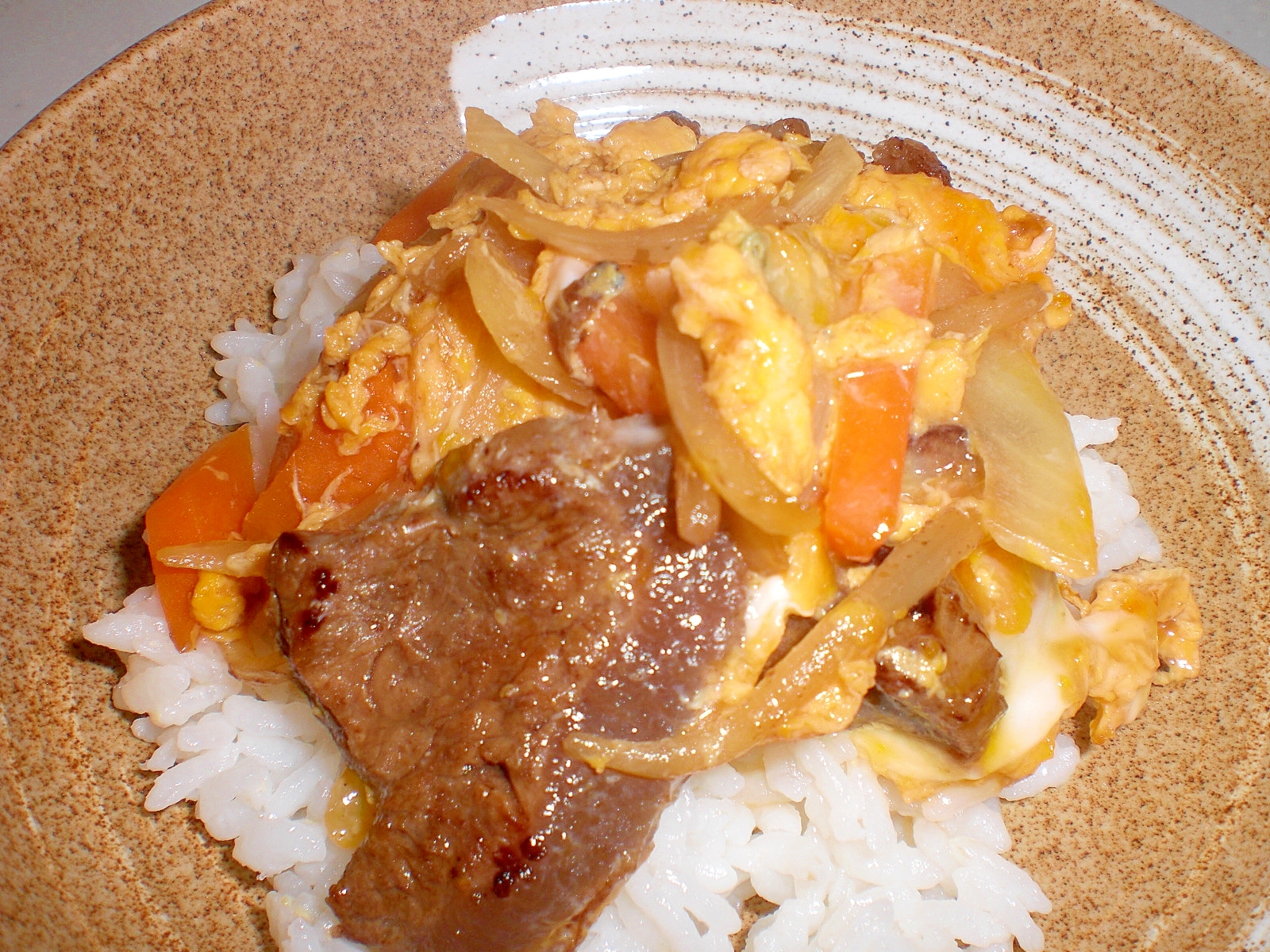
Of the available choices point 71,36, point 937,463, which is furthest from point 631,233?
point 71,36

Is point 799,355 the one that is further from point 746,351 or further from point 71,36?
point 71,36

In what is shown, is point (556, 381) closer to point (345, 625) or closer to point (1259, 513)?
point (345, 625)

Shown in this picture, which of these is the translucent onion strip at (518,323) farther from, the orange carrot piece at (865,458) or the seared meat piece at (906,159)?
the seared meat piece at (906,159)

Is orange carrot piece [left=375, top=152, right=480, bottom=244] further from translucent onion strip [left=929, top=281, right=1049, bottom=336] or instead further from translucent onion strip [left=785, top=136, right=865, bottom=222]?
translucent onion strip [left=929, top=281, right=1049, bottom=336]

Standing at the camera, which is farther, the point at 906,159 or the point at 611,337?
the point at 906,159

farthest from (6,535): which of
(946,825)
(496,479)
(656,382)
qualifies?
(946,825)

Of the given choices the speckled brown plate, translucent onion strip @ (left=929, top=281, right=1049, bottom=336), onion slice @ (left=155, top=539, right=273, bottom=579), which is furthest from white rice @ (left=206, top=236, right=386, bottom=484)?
translucent onion strip @ (left=929, top=281, right=1049, bottom=336)
